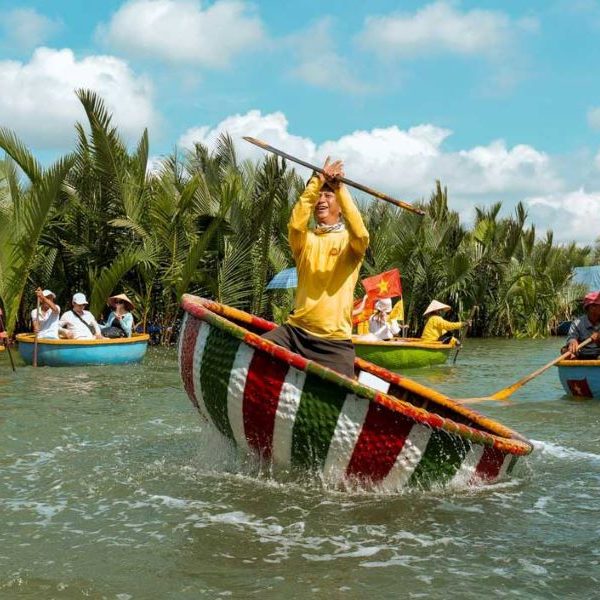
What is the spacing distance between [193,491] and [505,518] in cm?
184

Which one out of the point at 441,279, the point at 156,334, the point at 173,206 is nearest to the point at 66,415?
the point at 173,206

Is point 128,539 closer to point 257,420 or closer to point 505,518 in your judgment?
point 257,420

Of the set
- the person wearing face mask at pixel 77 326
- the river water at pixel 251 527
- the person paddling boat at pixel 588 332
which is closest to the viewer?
the river water at pixel 251 527

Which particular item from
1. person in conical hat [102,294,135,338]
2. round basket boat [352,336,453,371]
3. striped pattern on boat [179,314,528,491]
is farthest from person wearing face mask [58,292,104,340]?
striped pattern on boat [179,314,528,491]

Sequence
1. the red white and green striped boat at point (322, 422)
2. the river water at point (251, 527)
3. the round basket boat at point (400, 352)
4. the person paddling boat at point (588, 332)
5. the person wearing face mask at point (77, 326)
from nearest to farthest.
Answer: the river water at point (251, 527) → the red white and green striped boat at point (322, 422) → the person paddling boat at point (588, 332) → the person wearing face mask at point (77, 326) → the round basket boat at point (400, 352)

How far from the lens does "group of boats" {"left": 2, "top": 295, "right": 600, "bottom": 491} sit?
4.44 metres

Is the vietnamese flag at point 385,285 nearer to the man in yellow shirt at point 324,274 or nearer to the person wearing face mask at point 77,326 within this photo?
the person wearing face mask at point 77,326

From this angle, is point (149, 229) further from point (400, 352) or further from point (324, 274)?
point (324, 274)

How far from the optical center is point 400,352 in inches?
549

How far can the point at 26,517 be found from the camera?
437 cm

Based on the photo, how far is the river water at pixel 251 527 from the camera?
11.3 ft

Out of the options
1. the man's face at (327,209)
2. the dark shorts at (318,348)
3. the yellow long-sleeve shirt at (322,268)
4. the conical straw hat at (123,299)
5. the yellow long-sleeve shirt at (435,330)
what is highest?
the man's face at (327,209)

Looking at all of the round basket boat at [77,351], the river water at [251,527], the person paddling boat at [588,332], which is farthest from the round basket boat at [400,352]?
the river water at [251,527]

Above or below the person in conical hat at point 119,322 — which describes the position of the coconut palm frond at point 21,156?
above
